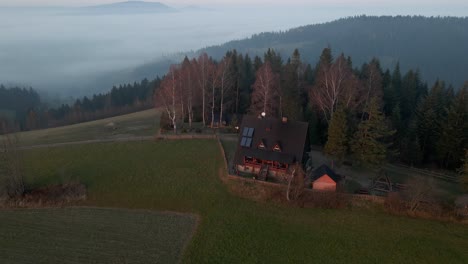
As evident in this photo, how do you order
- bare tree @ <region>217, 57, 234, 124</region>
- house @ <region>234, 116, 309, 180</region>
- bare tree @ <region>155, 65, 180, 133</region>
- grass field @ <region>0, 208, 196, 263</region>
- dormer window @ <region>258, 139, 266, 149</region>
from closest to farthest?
grass field @ <region>0, 208, 196, 263</region> → house @ <region>234, 116, 309, 180</region> → dormer window @ <region>258, 139, 266, 149</region> → bare tree @ <region>155, 65, 180, 133</region> → bare tree @ <region>217, 57, 234, 124</region>

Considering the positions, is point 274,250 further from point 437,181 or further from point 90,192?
point 437,181

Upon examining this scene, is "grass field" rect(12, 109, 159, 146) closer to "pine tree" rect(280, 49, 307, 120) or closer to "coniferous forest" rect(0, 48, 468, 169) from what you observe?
"coniferous forest" rect(0, 48, 468, 169)

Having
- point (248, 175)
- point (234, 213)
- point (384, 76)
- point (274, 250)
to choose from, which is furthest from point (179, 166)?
point (384, 76)

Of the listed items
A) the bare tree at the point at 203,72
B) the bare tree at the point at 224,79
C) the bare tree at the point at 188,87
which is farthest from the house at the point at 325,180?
the bare tree at the point at 188,87

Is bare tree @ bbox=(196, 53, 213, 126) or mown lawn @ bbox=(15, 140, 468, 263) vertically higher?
bare tree @ bbox=(196, 53, 213, 126)

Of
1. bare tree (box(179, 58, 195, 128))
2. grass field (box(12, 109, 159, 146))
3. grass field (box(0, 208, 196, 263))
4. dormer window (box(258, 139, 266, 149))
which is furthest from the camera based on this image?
bare tree (box(179, 58, 195, 128))

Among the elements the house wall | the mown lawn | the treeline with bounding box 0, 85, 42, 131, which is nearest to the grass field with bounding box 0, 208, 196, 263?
the mown lawn
